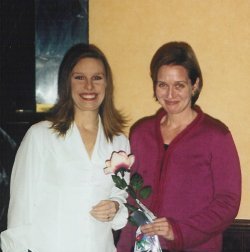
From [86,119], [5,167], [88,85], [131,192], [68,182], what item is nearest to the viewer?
[131,192]

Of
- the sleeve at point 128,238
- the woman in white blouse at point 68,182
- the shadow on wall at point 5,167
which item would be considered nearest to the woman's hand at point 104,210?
the woman in white blouse at point 68,182

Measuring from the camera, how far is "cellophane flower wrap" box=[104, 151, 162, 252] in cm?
143

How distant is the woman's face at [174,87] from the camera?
166cm

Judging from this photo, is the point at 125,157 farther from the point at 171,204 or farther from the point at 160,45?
the point at 160,45

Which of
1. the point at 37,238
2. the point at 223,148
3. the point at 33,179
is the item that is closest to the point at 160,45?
the point at 223,148

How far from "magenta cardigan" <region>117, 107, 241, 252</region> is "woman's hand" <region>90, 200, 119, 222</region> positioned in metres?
0.19

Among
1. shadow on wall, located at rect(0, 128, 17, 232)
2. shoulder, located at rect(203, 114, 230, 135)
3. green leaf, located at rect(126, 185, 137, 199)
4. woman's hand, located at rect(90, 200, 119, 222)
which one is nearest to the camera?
green leaf, located at rect(126, 185, 137, 199)

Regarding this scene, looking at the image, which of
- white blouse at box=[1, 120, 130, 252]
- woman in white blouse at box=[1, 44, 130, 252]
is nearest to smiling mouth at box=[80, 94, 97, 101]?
woman in white blouse at box=[1, 44, 130, 252]

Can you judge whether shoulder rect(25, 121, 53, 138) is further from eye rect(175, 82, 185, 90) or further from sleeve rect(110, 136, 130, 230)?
eye rect(175, 82, 185, 90)

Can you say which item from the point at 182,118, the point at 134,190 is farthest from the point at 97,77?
the point at 134,190

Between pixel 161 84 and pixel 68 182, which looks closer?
pixel 68 182

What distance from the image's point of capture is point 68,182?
1529mm

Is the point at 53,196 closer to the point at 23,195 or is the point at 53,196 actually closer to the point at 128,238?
the point at 23,195

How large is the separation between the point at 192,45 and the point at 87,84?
82cm
